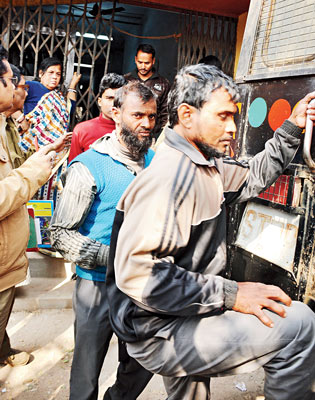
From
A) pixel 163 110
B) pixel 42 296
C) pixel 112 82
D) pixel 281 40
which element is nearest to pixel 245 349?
pixel 281 40

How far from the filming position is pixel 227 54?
603 centimetres

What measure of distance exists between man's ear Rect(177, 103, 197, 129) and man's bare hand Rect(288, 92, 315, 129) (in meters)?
0.70

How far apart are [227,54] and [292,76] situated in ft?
13.0

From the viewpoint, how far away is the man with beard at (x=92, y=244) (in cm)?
219

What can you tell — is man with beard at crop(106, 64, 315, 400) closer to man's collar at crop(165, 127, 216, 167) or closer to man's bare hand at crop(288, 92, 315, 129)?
man's collar at crop(165, 127, 216, 167)

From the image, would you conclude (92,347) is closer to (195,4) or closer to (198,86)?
(198,86)

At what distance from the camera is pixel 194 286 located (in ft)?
4.66

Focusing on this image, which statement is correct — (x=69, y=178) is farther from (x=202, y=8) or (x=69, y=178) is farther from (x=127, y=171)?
(x=202, y=8)

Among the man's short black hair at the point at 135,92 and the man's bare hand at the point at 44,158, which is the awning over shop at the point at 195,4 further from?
the man's bare hand at the point at 44,158

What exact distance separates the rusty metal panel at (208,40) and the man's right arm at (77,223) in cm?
422

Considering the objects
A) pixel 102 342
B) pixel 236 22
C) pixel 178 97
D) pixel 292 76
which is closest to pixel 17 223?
pixel 102 342

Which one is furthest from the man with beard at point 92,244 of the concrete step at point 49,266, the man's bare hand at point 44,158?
the concrete step at point 49,266

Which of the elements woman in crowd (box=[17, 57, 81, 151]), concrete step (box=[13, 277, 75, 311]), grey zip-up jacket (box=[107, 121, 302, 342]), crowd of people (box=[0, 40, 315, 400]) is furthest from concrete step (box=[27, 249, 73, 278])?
grey zip-up jacket (box=[107, 121, 302, 342])

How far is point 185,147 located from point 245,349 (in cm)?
77
